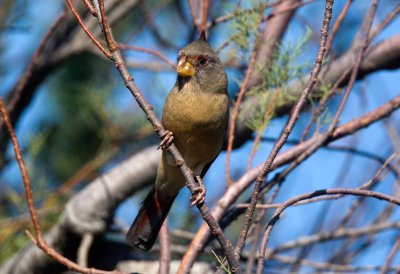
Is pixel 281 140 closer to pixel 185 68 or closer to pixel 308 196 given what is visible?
pixel 308 196

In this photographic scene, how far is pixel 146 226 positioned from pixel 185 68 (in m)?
0.91

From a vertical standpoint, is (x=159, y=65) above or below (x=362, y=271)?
above

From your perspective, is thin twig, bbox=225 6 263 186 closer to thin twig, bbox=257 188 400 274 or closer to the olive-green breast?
the olive-green breast

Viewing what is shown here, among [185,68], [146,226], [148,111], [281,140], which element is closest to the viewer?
[281,140]

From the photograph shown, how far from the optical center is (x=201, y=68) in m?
3.71

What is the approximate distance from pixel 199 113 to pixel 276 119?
633 mm

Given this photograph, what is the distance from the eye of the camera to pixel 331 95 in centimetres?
361

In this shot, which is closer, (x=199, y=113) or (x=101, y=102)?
(x=199, y=113)

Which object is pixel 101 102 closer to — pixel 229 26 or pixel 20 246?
pixel 20 246

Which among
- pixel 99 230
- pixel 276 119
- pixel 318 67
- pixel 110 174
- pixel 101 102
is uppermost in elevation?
pixel 101 102

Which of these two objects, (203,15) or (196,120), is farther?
(203,15)

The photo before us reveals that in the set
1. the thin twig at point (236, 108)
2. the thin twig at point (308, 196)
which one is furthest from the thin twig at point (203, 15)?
the thin twig at point (308, 196)

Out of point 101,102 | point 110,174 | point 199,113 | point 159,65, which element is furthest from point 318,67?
point 101,102

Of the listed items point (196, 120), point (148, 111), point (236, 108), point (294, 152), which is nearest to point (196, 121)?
point (196, 120)
